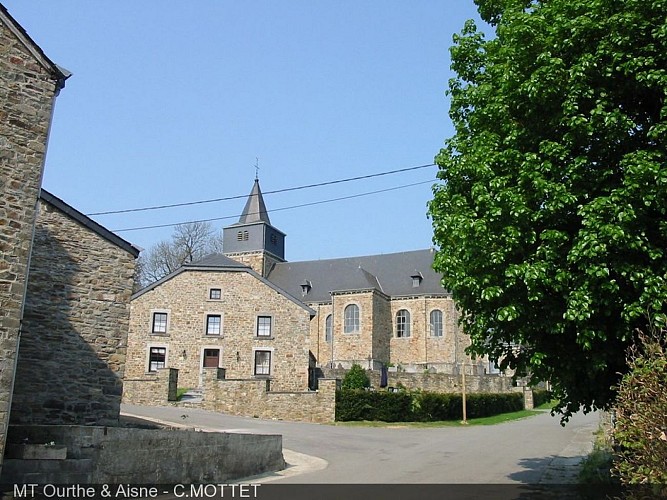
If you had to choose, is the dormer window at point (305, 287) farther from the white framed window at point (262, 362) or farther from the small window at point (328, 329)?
the white framed window at point (262, 362)

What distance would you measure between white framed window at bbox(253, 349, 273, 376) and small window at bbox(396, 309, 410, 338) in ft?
58.6

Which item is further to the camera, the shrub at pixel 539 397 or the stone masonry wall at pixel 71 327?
the shrub at pixel 539 397

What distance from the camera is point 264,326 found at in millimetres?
34406

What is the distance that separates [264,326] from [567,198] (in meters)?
27.6

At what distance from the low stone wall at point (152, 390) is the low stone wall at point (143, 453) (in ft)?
49.1

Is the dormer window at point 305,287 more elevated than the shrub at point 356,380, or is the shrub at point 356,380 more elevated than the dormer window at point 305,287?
the dormer window at point 305,287

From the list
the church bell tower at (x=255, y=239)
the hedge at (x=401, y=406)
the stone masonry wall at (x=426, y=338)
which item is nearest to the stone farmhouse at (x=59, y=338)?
the hedge at (x=401, y=406)

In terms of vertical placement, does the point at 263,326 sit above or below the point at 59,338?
above

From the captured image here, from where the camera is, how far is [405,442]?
19312 mm

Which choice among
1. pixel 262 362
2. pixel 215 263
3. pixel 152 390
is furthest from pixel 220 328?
pixel 152 390

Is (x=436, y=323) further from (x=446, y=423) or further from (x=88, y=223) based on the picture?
(x=88, y=223)

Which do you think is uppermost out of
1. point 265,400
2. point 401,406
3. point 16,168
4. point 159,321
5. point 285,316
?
point 285,316

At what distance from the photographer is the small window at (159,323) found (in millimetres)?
34219

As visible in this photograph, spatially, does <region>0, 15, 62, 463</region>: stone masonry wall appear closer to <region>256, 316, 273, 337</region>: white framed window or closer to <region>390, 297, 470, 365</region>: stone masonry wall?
<region>256, 316, 273, 337</region>: white framed window
